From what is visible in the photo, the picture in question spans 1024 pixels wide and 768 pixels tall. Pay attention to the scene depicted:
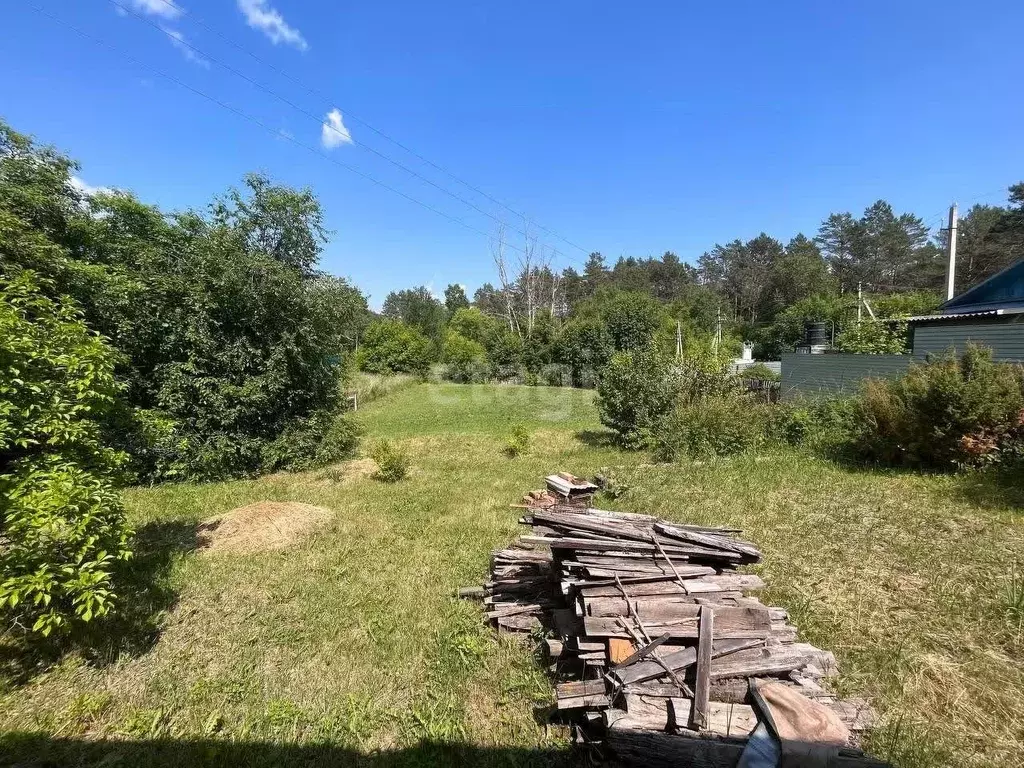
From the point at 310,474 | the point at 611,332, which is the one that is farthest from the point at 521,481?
the point at 611,332

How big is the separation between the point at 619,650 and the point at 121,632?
444 cm

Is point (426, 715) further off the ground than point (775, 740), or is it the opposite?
point (775, 740)

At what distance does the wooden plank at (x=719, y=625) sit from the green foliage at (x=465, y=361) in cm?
2889

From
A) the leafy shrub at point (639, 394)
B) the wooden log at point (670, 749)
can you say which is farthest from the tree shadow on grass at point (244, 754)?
the leafy shrub at point (639, 394)

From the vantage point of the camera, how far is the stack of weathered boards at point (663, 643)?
2.57 meters

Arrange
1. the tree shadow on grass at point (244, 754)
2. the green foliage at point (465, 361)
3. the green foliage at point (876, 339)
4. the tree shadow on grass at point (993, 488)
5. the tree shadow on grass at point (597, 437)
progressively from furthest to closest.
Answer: the green foliage at point (465, 361)
the green foliage at point (876, 339)
the tree shadow on grass at point (597, 437)
the tree shadow on grass at point (993, 488)
the tree shadow on grass at point (244, 754)

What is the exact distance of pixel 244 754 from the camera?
2.83 metres

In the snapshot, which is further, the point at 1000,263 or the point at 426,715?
the point at 1000,263

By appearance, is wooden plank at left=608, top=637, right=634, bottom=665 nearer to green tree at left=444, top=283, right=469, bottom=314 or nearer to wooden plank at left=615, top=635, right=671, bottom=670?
wooden plank at left=615, top=635, right=671, bottom=670

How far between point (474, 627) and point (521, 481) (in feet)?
16.3

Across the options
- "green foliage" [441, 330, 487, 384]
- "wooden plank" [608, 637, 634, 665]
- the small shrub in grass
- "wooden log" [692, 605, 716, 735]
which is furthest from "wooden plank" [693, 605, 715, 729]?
"green foliage" [441, 330, 487, 384]

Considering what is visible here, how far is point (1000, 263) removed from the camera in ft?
103

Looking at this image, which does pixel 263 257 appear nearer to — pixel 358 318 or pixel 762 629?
pixel 358 318

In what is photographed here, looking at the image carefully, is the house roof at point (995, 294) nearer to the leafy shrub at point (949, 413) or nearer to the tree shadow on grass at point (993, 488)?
the leafy shrub at point (949, 413)
